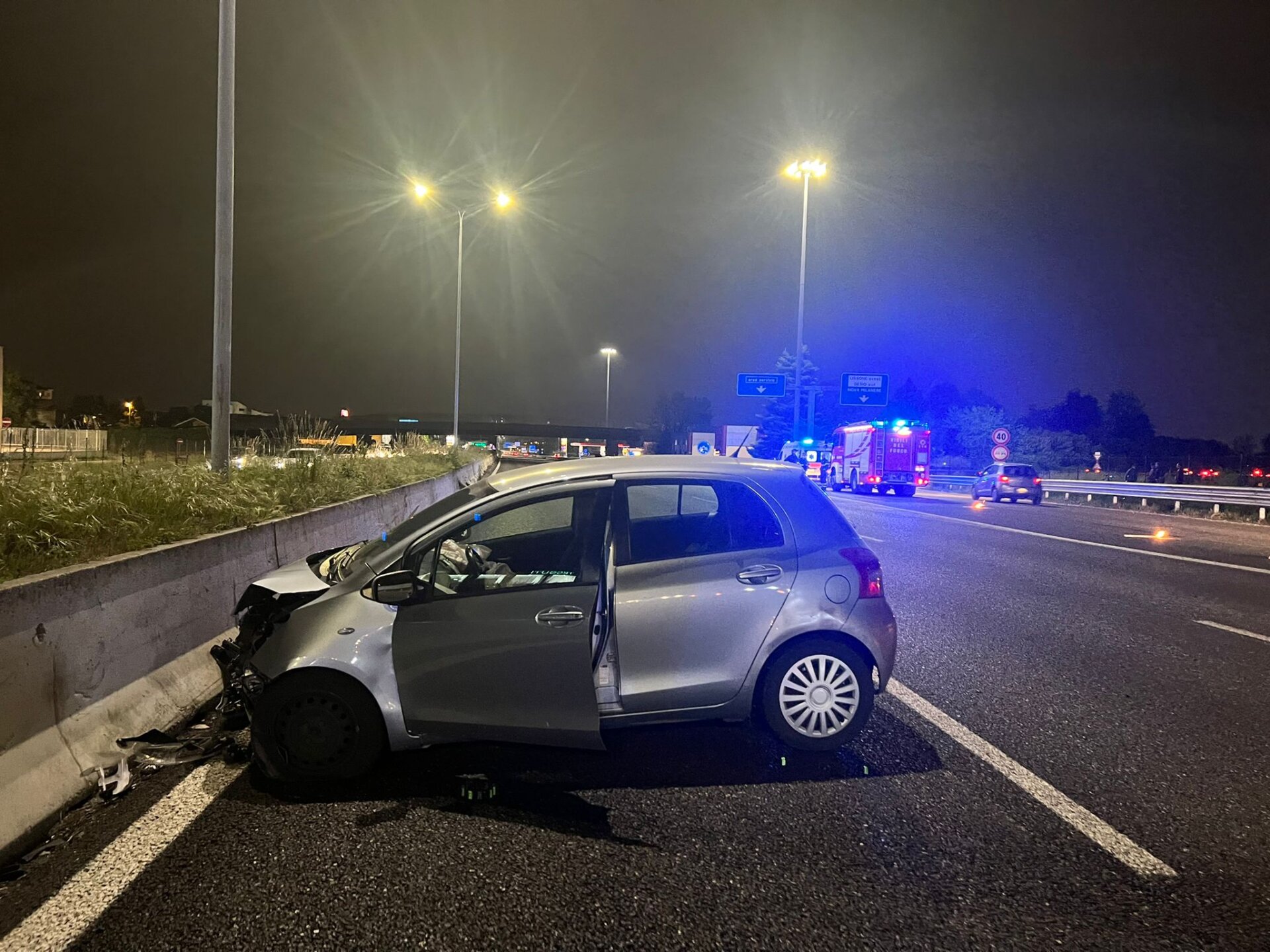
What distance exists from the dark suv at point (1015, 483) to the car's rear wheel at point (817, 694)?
100ft

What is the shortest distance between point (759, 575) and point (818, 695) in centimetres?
76

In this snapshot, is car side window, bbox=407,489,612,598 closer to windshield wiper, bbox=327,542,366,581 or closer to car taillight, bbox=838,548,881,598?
windshield wiper, bbox=327,542,366,581

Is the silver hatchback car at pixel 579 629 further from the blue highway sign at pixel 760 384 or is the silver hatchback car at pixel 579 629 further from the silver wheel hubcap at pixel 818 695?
the blue highway sign at pixel 760 384

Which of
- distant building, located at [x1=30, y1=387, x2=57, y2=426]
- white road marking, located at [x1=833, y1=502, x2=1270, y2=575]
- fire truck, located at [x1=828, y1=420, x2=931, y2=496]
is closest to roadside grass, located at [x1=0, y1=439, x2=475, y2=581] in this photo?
white road marking, located at [x1=833, y1=502, x2=1270, y2=575]

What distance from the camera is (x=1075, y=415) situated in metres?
113

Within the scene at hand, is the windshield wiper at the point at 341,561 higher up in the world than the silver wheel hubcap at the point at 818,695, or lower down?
higher up

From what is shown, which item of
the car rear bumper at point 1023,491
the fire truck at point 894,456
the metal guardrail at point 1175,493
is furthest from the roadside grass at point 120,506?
the car rear bumper at point 1023,491

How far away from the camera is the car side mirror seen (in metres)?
3.92

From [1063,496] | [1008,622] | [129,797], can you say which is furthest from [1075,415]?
[129,797]

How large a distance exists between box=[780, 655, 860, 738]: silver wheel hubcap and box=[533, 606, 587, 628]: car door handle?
4.20 feet

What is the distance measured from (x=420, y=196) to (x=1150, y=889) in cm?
2385

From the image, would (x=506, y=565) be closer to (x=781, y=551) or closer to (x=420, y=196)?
(x=781, y=551)

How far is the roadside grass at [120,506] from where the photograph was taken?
4895 mm

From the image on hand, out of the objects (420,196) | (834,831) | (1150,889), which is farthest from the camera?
(420,196)
